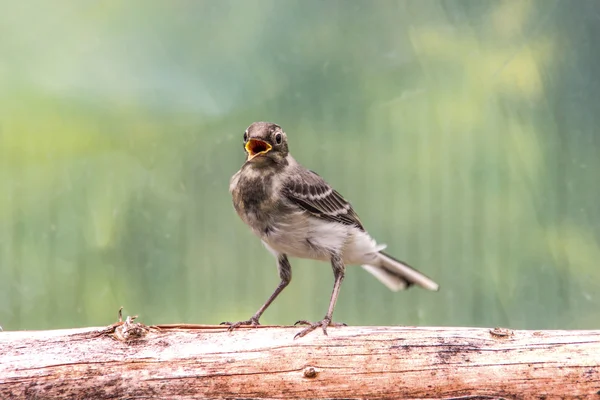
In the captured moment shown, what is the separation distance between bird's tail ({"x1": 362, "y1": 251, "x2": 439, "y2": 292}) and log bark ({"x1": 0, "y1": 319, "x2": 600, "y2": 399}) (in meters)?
1.15

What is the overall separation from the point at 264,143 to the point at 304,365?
3.84 ft

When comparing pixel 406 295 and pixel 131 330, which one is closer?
pixel 131 330

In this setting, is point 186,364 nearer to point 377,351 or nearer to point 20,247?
point 377,351

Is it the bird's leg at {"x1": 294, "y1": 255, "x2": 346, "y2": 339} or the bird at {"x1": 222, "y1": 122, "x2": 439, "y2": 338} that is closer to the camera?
the bird's leg at {"x1": 294, "y1": 255, "x2": 346, "y2": 339}

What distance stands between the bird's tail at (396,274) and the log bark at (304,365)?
1.15 meters

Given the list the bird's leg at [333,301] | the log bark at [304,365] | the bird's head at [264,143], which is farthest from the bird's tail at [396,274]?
the log bark at [304,365]

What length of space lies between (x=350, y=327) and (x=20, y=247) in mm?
2885

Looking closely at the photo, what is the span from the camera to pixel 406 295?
5.03 m

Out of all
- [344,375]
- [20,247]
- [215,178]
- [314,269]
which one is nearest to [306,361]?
[344,375]

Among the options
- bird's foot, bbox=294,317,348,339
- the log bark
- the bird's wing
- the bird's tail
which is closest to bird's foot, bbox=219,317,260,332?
the log bark

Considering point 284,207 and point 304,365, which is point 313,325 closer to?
point 304,365

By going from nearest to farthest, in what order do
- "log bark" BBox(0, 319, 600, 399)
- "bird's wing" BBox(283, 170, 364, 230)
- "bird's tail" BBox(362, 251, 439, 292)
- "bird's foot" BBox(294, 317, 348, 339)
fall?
"log bark" BBox(0, 319, 600, 399) < "bird's foot" BBox(294, 317, 348, 339) < "bird's wing" BBox(283, 170, 364, 230) < "bird's tail" BBox(362, 251, 439, 292)

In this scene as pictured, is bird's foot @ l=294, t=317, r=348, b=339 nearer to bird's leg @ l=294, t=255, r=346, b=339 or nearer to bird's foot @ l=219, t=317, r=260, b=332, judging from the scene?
bird's leg @ l=294, t=255, r=346, b=339

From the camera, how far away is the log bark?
2791 mm
